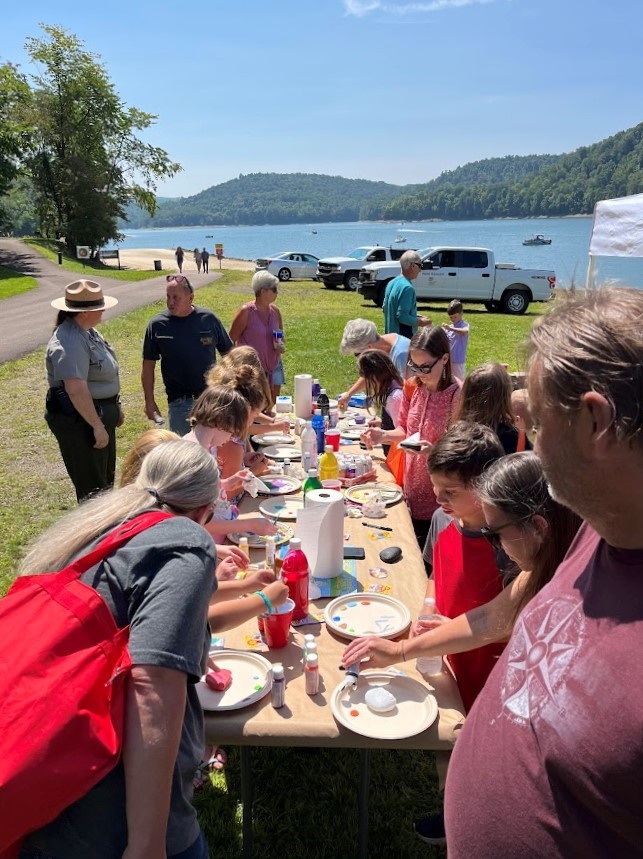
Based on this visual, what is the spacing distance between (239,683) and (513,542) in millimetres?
1072

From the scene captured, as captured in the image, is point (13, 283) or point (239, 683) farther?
point (13, 283)

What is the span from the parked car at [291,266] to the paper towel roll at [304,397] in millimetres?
23260

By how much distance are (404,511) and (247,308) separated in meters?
3.63

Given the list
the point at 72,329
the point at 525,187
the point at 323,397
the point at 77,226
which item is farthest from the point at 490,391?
the point at 525,187

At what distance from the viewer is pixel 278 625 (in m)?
2.23

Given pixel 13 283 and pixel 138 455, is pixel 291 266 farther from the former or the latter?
pixel 138 455

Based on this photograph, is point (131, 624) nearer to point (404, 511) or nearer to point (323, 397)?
point (404, 511)

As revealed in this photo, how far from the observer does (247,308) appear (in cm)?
633

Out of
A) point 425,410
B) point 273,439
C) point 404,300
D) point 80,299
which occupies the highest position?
point 80,299

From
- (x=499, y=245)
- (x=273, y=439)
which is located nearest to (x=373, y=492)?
(x=273, y=439)

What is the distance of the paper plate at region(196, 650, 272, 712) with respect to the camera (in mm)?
1958

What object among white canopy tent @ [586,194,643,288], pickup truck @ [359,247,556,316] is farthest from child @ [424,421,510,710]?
pickup truck @ [359,247,556,316]

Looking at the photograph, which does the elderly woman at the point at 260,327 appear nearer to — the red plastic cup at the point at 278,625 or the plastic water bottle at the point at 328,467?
the plastic water bottle at the point at 328,467

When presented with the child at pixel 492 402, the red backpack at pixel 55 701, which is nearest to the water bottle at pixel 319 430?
the child at pixel 492 402
